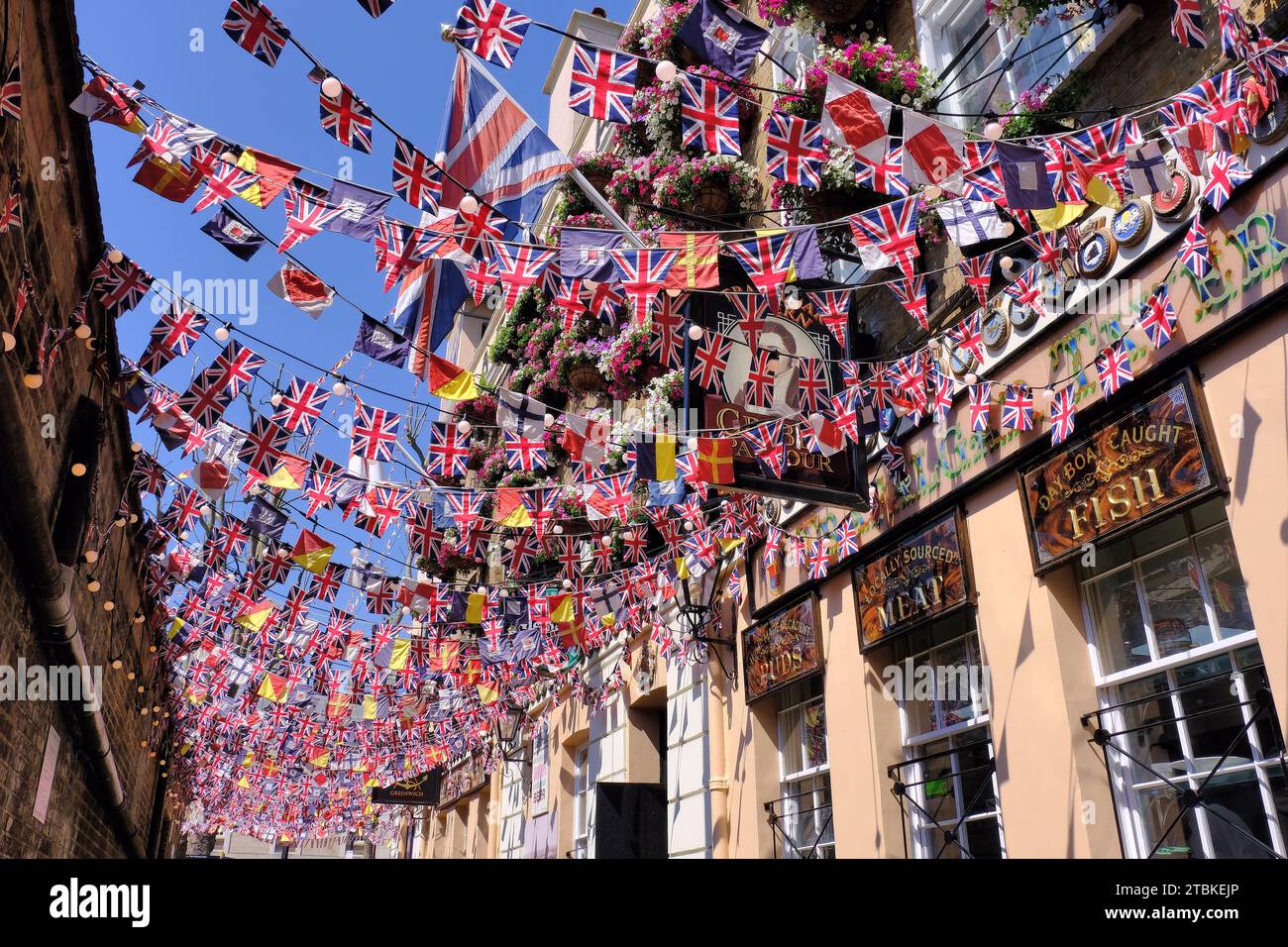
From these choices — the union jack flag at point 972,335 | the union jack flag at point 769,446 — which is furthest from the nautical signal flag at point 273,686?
the union jack flag at point 972,335

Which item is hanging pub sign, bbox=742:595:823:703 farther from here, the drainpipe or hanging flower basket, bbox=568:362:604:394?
hanging flower basket, bbox=568:362:604:394

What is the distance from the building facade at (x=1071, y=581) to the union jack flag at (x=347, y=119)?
3770mm

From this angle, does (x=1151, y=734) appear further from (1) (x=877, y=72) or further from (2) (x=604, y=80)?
(1) (x=877, y=72)

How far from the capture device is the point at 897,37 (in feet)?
30.2

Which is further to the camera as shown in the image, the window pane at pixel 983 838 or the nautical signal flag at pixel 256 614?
the nautical signal flag at pixel 256 614

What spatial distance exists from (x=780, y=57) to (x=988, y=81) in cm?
383

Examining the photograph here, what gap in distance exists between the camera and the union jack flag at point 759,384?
8.02 meters

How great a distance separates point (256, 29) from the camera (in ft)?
16.0

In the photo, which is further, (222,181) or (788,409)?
(788,409)

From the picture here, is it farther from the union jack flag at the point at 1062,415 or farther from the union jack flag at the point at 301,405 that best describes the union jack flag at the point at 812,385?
the union jack flag at the point at 301,405

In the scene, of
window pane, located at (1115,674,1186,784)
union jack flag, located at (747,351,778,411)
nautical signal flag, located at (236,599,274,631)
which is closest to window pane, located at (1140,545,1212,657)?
window pane, located at (1115,674,1186,784)

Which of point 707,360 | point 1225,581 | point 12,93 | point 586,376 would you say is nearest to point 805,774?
point 707,360

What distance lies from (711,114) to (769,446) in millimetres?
2806
